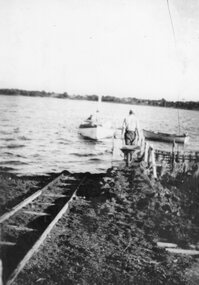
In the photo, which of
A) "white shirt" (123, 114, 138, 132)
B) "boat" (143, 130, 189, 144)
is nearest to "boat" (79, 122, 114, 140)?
"boat" (143, 130, 189, 144)

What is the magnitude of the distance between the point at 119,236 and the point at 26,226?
2052 mm

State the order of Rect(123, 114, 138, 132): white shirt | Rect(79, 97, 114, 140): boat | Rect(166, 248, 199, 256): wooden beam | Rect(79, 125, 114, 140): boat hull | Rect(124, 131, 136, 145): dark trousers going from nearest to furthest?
1. Rect(166, 248, 199, 256): wooden beam
2. Rect(123, 114, 138, 132): white shirt
3. Rect(124, 131, 136, 145): dark trousers
4. Rect(79, 125, 114, 140): boat hull
5. Rect(79, 97, 114, 140): boat

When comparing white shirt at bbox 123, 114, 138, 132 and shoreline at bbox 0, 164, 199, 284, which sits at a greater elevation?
white shirt at bbox 123, 114, 138, 132

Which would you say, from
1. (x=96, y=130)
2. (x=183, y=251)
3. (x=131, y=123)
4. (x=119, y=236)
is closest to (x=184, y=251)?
(x=183, y=251)

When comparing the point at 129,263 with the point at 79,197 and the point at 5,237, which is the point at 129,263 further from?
the point at 79,197

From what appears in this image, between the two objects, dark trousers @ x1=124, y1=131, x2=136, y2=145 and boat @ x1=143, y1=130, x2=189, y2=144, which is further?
boat @ x1=143, y1=130, x2=189, y2=144

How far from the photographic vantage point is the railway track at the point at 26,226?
516 centimetres

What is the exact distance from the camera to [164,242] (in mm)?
6359

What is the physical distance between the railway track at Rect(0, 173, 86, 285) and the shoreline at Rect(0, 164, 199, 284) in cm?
15

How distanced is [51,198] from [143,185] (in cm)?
268

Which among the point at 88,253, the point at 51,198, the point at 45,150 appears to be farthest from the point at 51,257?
the point at 45,150

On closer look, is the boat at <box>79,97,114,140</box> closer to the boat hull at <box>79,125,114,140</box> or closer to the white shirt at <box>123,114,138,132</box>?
the boat hull at <box>79,125,114,140</box>

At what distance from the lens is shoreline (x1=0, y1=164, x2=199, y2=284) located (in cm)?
503

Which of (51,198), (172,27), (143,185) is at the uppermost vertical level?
(172,27)
